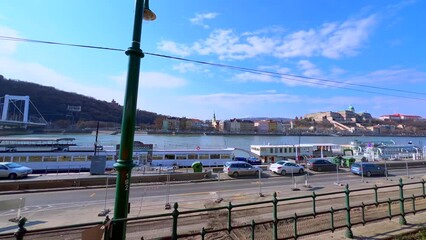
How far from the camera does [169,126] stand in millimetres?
176125

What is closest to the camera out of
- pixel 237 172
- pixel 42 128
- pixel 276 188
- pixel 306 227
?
pixel 306 227

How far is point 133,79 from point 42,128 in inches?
5895

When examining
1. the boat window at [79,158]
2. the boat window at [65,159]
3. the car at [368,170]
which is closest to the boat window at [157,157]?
the boat window at [79,158]

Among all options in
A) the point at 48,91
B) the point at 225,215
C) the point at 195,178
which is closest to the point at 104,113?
the point at 48,91

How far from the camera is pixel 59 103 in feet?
528

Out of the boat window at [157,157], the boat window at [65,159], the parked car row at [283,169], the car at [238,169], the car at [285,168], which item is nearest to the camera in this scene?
the car at [238,169]

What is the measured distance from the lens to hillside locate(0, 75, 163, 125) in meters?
151

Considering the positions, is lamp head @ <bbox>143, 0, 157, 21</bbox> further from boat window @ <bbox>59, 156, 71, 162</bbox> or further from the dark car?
boat window @ <bbox>59, 156, 71, 162</bbox>

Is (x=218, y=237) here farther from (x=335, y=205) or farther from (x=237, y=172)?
(x=237, y=172)

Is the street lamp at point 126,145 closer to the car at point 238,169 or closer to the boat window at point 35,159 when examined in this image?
the car at point 238,169

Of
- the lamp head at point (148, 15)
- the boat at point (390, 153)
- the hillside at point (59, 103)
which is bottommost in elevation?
the boat at point (390, 153)

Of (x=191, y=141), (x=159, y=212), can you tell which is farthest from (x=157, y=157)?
(x=191, y=141)

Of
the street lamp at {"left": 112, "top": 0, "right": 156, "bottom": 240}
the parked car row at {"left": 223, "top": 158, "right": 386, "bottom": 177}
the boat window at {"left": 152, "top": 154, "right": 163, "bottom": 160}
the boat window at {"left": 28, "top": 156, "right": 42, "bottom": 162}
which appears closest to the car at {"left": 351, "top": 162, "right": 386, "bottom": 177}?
the parked car row at {"left": 223, "top": 158, "right": 386, "bottom": 177}

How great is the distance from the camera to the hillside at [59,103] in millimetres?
151250
